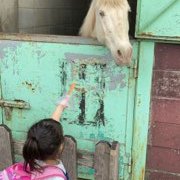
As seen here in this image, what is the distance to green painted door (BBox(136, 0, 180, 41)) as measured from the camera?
7.80 ft

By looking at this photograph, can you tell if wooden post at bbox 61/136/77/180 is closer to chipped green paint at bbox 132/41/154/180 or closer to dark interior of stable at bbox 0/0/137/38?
chipped green paint at bbox 132/41/154/180

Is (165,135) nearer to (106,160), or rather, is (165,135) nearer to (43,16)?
(106,160)

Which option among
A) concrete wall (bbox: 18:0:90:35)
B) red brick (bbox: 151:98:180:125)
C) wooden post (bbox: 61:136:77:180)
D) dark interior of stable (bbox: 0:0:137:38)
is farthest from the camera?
concrete wall (bbox: 18:0:90:35)

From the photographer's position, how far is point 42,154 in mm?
1742

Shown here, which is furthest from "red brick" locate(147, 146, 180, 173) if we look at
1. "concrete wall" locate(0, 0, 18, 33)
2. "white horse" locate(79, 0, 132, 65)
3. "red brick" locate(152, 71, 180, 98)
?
"concrete wall" locate(0, 0, 18, 33)

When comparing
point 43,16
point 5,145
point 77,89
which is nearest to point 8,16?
point 43,16

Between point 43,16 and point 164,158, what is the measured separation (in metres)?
1.70

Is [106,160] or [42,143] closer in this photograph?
[42,143]

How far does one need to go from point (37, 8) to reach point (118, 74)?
1.16 meters

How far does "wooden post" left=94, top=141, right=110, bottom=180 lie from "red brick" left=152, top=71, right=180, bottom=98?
602 mm

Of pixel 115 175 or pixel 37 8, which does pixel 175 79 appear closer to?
pixel 115 175

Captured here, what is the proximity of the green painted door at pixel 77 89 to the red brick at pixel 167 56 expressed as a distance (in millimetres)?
164

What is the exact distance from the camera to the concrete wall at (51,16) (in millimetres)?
3176

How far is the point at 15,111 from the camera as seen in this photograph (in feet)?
9.47
